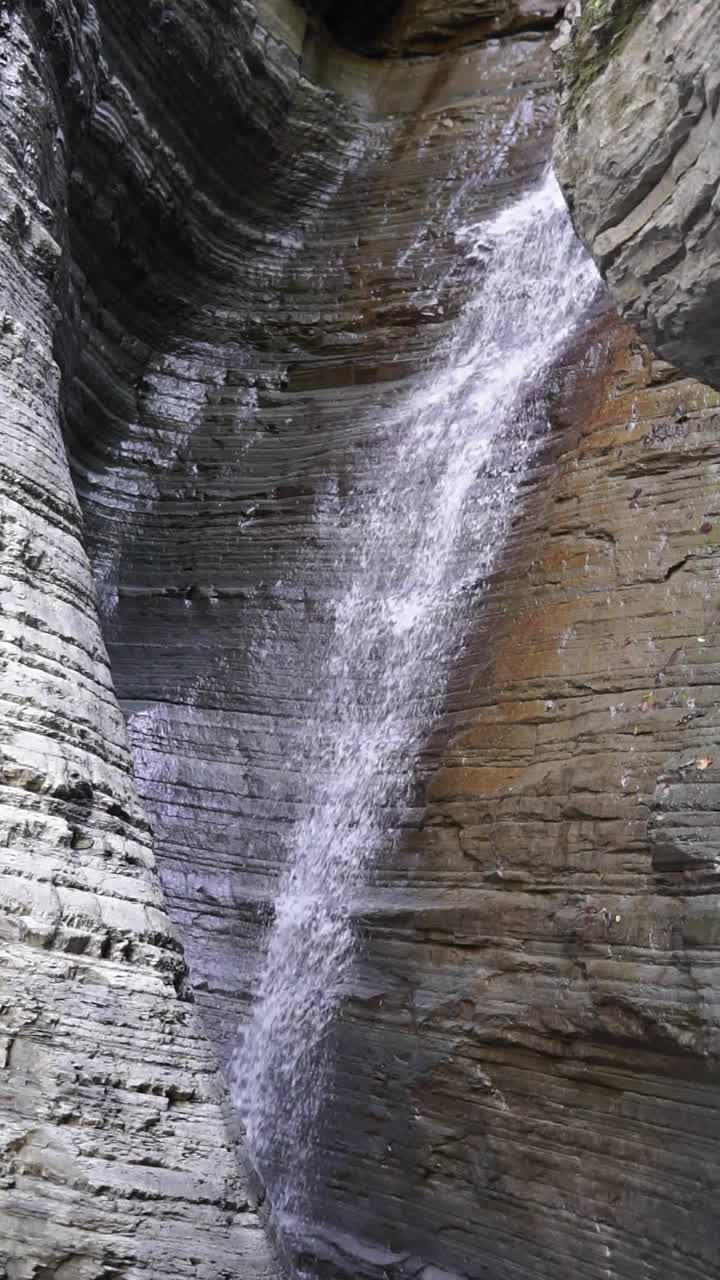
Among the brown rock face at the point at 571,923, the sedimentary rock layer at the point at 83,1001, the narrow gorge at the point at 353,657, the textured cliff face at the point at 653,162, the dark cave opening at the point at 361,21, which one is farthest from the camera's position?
the dark cave opening at the point at 361,21

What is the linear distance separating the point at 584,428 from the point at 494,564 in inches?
39.0

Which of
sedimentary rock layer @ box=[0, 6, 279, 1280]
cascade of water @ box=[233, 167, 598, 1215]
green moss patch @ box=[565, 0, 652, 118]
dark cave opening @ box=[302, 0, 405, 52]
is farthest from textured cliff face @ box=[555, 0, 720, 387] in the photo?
dark cave opening @ box=[302, 0, 405, 52]

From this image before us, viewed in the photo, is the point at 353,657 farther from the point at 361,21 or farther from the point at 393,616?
the point at 361,21

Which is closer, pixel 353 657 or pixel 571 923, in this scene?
pixel 571 923

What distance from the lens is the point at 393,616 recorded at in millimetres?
7754

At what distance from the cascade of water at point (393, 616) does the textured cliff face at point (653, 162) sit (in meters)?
4.28

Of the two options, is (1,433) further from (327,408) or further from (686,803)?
(327,408)

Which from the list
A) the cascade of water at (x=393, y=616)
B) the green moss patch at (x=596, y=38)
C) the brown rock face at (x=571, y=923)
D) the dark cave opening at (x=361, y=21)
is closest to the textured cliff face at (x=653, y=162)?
the green moss patch at (x=596, y=38)

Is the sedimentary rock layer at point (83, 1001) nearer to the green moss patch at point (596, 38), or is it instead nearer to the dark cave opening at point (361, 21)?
the green moss patch at point (596, 38)

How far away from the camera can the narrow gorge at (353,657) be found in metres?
3.21

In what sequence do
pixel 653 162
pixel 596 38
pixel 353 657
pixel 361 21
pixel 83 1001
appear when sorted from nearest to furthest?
pixel 653 162, pixel 596 38, pixel 83 1001, pixel 353 657, pixel 361 21

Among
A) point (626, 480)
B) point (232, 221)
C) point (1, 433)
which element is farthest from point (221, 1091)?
point (232, 221)

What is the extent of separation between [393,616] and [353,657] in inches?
14.6

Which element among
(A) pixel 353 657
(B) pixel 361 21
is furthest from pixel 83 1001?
(B) pixel 361 21
